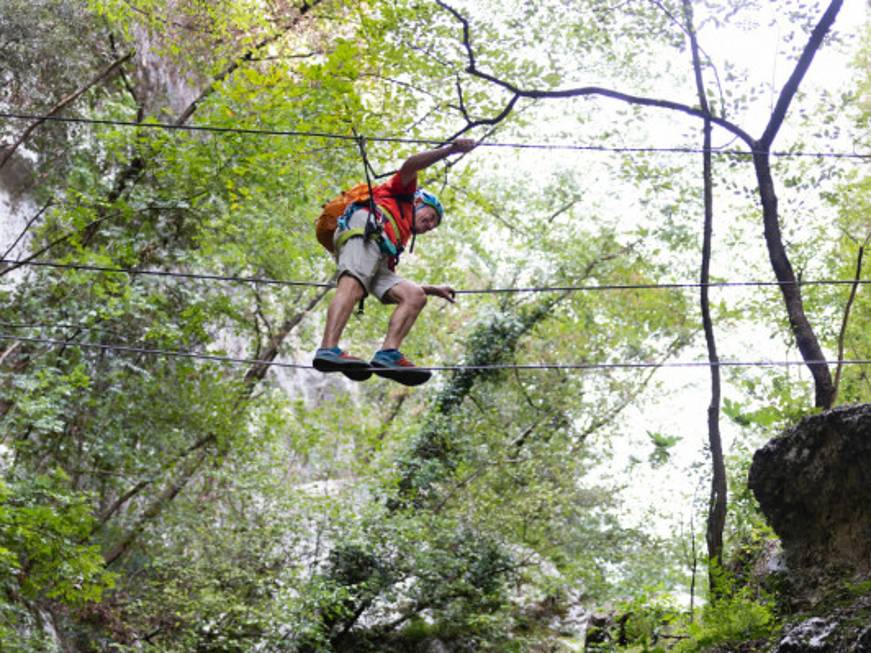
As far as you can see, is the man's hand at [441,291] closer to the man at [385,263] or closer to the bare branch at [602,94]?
the man at [385,263]

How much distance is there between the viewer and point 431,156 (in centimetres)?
473

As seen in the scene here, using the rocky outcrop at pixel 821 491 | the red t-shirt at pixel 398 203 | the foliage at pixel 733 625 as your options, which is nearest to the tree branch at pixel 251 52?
the red t-shirt at pixel 398 203

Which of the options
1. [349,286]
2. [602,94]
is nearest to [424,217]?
[349,286]

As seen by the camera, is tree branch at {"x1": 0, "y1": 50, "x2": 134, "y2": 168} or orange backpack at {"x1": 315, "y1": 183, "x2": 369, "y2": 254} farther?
tree branch at {"x1": 0, "y1": 50, "x2": 134, "y2": 168}

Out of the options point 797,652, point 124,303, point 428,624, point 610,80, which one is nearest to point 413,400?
point 428,624

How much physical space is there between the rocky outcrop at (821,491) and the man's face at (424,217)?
11.1 ft

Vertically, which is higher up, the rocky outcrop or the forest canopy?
the forest canopy

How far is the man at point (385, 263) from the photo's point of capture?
477cm

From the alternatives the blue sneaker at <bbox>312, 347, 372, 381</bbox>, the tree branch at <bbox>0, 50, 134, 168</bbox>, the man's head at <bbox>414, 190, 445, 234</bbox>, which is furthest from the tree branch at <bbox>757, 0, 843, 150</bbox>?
the tree branch at <bbox>0, 50, 134, 168</bbox>

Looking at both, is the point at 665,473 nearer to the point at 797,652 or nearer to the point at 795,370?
the point at 795,370

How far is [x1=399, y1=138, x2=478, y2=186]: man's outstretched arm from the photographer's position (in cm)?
471

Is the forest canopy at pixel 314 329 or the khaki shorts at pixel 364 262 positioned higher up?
the forest canopy at pixel 314 329

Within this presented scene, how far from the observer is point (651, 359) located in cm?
1648

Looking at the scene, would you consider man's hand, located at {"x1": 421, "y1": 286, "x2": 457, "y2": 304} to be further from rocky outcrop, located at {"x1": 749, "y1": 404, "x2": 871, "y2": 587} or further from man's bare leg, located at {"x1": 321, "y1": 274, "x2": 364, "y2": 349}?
rocky outcrop, located at {"x1": 749, "y1": 404, "x2": 871, "y2": 587}
